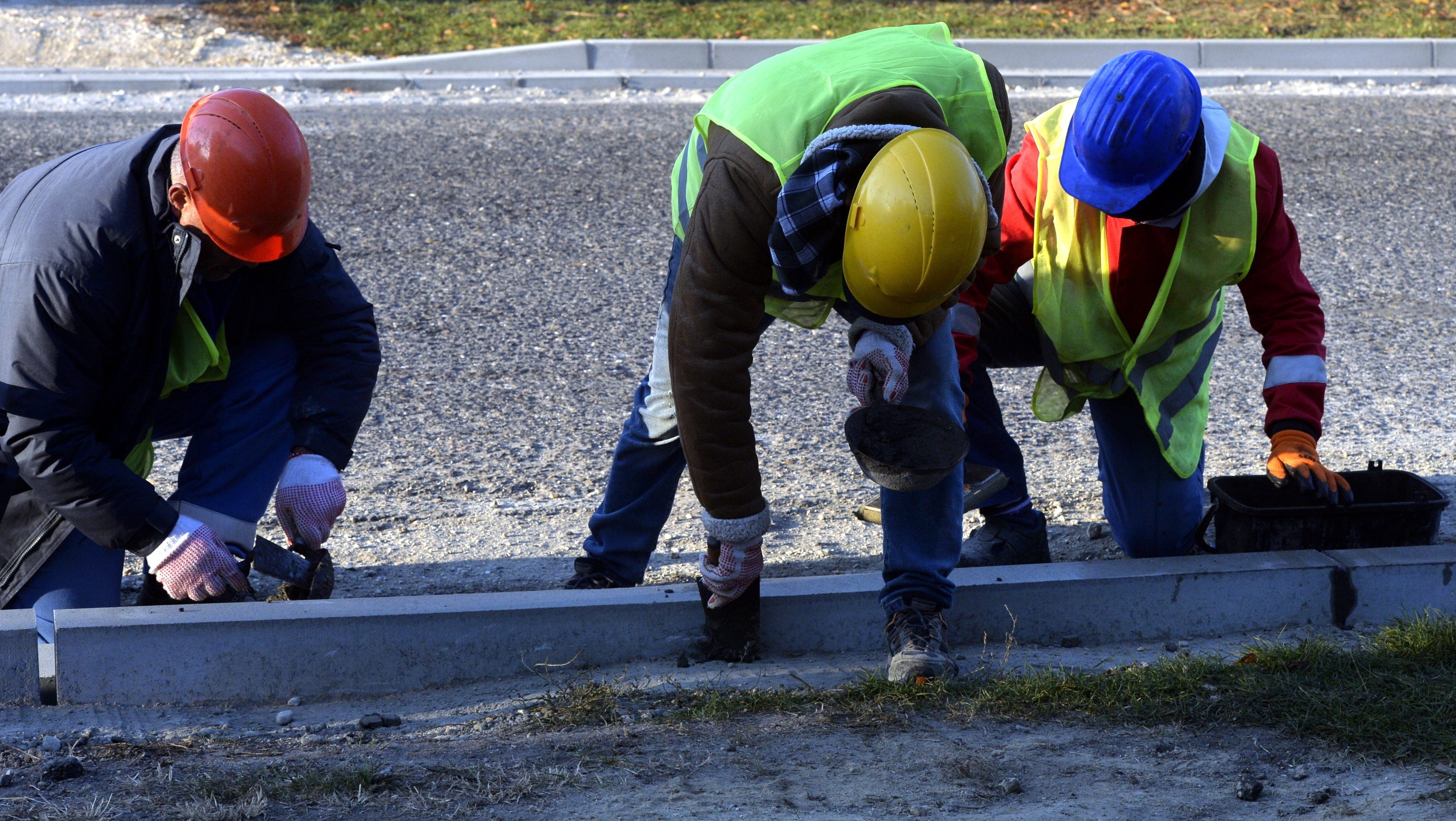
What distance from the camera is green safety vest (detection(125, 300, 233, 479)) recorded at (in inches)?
122

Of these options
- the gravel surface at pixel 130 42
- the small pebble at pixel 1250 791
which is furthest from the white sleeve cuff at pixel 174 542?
the gravel surface at pixel 130 42

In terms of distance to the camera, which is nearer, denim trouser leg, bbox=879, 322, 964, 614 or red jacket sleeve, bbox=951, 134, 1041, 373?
denim trouser leg, bbox=879, 322, 964, 614

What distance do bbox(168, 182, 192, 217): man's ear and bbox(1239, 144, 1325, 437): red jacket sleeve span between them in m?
2.76

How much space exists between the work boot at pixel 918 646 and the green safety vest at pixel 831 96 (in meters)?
0.79

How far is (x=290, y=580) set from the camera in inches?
129

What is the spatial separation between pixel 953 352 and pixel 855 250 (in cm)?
68

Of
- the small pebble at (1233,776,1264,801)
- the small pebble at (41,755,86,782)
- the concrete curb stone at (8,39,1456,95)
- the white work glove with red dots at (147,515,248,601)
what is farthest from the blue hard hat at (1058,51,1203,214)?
the concrete curb stone at (8,39,1456,95)

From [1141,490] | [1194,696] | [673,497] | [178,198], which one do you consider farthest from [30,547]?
[1141,490]

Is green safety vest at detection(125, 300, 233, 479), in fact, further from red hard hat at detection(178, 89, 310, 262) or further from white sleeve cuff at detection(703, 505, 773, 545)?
white sleeve cuff at detection(703, 505, 773, 545)

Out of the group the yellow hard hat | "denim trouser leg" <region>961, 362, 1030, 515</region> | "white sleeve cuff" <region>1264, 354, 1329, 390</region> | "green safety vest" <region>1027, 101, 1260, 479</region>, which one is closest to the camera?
the yellow hard hat

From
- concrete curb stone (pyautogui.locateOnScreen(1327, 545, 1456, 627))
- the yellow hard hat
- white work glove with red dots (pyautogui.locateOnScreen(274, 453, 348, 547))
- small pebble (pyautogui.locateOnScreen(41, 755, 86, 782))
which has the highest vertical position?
the yellow hard hat

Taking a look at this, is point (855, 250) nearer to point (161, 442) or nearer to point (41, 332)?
point (41, 332)

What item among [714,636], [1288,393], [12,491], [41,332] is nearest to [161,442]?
[12,491]

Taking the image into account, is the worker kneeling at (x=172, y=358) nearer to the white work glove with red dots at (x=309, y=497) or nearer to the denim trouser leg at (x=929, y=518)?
the white work glove with red dots at (x=309, y=497)
